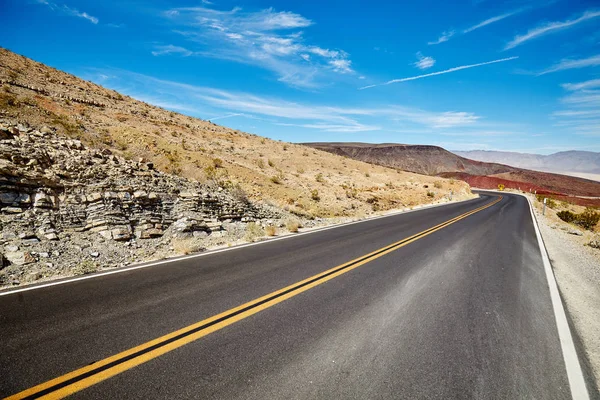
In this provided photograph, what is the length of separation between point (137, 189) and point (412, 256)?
9854 mm

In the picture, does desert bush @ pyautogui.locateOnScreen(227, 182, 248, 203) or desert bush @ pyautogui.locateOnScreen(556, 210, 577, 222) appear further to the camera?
desert bush @ pyautogui.locateOnScreen(556, 210, 577, 222)

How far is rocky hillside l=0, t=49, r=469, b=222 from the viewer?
1539 cm

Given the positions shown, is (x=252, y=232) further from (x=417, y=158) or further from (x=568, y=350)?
(x=417, y=158)

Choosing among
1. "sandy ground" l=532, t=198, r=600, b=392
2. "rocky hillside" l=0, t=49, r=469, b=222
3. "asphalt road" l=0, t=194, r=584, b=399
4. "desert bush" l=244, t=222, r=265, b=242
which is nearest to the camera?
"asphalt road" l=0, t=194, r=584, b=399

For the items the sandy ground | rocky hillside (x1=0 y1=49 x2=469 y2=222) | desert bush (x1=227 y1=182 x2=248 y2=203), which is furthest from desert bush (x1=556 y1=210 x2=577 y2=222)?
desert bush (x1=227 y1=182 x2=248 y2=203)

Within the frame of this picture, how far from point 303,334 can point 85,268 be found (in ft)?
18.4

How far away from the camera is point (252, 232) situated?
35.8 ft

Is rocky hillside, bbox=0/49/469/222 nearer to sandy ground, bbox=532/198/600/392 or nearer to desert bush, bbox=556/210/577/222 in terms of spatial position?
sandy ground, bbox=532/198/600/392

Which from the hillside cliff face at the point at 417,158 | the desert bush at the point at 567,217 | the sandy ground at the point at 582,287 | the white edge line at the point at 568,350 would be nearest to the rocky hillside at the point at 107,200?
the white edge line at the point at 568,350

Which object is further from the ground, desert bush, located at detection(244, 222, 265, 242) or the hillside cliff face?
the hillside cliff face

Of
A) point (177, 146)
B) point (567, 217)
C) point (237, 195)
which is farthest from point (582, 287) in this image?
point (567, 217)

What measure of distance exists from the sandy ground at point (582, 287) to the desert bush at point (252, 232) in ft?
A: 27.1

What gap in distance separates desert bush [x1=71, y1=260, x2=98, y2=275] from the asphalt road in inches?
35.0

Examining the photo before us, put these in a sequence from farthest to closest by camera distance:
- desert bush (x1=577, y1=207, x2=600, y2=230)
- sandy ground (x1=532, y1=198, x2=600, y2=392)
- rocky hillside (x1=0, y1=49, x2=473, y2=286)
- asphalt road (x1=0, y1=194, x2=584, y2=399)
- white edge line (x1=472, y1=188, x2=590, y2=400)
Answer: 1. desert bush (x1=577, y1=207, x2=600, y2=230)
2. rocky hillside (x1=0, y1=49, x2=473, y2=286)
3. sandy ground (x1=532, y1=198, x2=600, y2=392)
4. white edge line (x1=472, y1=188, x2=590, y2=400)
5. asphalt road (x1=0, y1=194, x2=584, y2=399)
